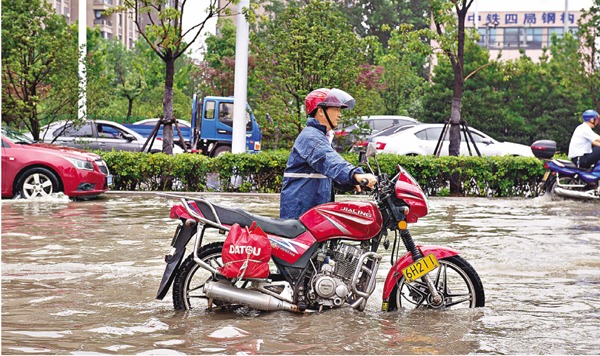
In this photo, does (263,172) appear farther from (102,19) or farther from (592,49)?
(102,19)

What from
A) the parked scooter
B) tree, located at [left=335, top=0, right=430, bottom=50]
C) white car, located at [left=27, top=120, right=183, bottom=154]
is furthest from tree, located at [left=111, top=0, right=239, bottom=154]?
tree, located at [left=335, top=0, right=430, bottom=50]

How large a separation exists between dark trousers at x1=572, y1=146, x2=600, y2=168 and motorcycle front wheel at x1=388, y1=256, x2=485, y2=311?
11.4 metres

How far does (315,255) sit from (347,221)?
1.14 ft

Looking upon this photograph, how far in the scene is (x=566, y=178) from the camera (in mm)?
18172

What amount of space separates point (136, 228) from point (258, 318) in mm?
5961

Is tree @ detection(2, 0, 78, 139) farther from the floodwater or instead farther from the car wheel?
the floodwater

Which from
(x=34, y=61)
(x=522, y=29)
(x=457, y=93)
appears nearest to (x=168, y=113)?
(x=34, y=61)

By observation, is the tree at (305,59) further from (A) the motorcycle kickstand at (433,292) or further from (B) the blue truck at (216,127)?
(A) the motorcycle kickstand at (433,292)

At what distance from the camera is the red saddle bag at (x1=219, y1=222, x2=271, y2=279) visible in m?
6.58

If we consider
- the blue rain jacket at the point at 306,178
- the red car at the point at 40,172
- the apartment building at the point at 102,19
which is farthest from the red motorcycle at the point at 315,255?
the apartment building at the point at 102,19

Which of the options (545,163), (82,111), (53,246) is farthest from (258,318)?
(82,111)

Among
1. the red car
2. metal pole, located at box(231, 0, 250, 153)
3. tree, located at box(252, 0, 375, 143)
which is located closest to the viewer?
the red car

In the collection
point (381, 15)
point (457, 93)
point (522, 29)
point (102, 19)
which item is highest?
point (102, 19)

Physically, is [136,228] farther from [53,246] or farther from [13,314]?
[13,314]
